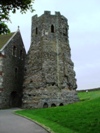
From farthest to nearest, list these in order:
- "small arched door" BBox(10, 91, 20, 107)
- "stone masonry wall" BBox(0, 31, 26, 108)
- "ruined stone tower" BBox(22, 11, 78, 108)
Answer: "small arched door" BBox(10, 91, 20, 107) → "stone masonry wall" BBox(0, 31, 26, 108) → "ruined stone tower" BBox(22, 11, 78, 108)

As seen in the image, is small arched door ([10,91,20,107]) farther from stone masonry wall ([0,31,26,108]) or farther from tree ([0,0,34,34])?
tree ([0,0,34,34])

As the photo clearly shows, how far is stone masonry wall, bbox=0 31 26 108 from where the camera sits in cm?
3616

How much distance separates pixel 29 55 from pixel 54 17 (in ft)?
23.5

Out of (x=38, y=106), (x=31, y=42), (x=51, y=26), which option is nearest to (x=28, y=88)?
(x=38, y=106)

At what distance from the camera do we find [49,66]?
3388cm

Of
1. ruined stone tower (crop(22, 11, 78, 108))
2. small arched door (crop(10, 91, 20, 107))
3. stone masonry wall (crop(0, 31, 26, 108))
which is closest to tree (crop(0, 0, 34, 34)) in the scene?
ruined stone tower (crop(22, 11, 78, 108))

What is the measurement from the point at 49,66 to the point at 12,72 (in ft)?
25.8

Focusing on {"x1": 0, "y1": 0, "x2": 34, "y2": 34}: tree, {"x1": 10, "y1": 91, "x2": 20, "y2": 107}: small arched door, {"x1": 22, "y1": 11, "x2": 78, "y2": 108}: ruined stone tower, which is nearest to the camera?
{"x1": 0, "y1": 0, "x2": 34, "y2": 34}: tree

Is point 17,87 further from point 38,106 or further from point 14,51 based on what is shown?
point 38,106

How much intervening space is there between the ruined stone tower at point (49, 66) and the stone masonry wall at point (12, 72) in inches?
129

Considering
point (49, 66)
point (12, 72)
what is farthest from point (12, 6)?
point (12, 72)

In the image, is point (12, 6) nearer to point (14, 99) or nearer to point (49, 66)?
point (49, 66)

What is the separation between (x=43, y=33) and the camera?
35406 mm

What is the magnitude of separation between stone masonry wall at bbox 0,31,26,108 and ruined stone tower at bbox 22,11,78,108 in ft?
10.8
